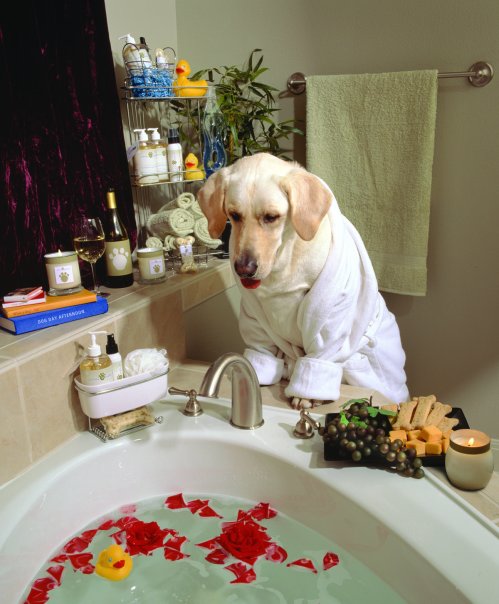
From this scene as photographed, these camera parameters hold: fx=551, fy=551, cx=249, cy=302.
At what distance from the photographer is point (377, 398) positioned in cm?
136

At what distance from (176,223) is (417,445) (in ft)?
3.18

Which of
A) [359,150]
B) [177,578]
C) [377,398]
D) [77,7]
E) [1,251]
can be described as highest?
[77,7]

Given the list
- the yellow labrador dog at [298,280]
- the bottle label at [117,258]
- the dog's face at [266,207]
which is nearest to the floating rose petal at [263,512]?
the yellow labrador dog at [298,280]

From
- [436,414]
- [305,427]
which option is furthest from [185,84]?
[436,414]

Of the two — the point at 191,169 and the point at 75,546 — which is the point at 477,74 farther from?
the point at 75,546

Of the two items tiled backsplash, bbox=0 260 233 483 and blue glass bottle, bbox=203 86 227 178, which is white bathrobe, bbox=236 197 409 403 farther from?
blue glass bottle, bbox=203 86 227 178

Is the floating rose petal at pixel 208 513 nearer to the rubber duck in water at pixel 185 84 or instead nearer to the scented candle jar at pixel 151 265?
the scented candle jar at pixel 151 265

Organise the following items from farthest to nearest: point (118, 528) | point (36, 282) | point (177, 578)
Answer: point (36, 282), point (118, 528), point (177, 578)

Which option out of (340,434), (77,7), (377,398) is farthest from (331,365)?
(77,7)

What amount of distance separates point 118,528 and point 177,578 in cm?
19

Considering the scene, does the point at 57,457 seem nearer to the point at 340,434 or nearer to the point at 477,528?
the point at 340,434

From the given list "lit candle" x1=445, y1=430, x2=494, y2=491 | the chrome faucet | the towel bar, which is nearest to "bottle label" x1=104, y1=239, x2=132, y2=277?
the chrome faucet

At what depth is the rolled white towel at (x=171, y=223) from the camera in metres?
1.67

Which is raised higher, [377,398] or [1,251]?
[1,251]
